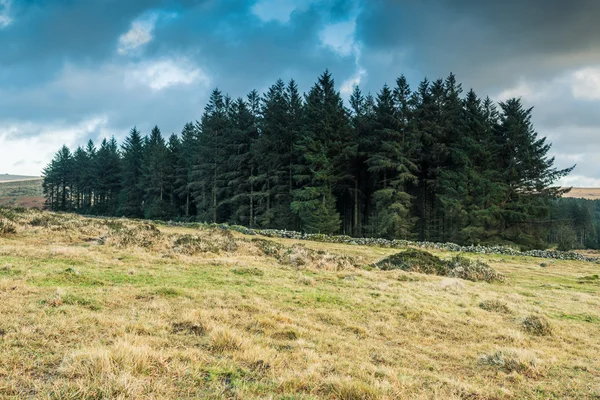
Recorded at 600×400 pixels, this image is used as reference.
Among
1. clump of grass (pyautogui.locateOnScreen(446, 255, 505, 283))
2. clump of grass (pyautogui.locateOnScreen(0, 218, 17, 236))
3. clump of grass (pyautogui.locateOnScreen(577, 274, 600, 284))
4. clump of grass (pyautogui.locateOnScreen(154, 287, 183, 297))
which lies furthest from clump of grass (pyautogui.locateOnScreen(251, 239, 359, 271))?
clump of grass (pyautogui.locateOnScreen(0, 218, 17, 236))

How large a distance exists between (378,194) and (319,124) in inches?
414

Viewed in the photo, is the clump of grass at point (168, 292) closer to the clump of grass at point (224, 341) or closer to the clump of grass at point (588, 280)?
the clump of grass at point (224, 341)

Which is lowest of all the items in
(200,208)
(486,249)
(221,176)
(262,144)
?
(486,249)

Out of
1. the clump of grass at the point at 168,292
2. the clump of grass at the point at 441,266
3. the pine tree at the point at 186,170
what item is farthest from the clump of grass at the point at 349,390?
the pine tree at the point at 186,170

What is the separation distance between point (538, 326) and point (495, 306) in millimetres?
2075

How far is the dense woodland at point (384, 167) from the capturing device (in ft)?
113

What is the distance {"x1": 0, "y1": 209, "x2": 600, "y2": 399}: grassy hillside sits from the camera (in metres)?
4.25

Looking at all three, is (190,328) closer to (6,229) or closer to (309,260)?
(309,260)

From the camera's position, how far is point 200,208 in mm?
54938

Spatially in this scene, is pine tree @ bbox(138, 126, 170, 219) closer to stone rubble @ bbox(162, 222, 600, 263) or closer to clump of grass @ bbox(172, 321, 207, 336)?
stone rubble @ bbox(162, 222, 600, 263)

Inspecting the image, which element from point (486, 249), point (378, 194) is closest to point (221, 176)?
point (378, 194)

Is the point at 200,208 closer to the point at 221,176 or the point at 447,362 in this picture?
the point at 221,176

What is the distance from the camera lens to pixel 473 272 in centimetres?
1611

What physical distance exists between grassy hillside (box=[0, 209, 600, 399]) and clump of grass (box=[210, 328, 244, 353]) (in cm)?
2
